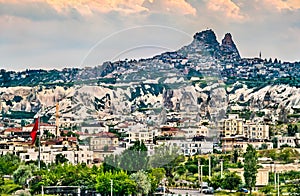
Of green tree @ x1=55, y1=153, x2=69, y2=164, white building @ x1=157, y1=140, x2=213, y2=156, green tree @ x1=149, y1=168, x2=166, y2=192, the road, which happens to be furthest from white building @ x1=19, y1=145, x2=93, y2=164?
the road

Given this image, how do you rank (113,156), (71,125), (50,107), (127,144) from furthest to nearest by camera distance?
(50,107) → (71,125) → (127,144) → (113,156)

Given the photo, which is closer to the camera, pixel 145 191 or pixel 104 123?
pixel 145 191

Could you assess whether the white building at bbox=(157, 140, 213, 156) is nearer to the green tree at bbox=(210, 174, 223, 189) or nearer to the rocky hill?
the rocky hill

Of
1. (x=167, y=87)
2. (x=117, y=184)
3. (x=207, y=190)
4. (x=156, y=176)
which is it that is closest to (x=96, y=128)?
(x=167, y=87)

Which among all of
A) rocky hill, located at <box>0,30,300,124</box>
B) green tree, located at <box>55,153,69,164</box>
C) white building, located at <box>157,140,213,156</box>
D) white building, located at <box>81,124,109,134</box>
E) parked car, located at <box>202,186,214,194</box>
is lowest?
parked car, located at <box>202,186,214,194</box>

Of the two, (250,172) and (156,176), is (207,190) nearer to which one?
(250,172)

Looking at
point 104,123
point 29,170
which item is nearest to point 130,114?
point 104,123

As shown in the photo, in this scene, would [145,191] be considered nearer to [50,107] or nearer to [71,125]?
[71,125]
